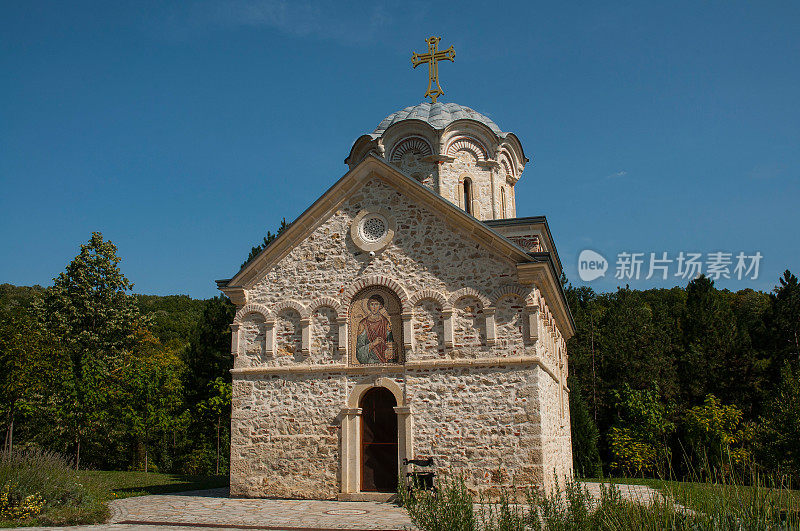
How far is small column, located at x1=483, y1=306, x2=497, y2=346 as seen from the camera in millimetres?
12758

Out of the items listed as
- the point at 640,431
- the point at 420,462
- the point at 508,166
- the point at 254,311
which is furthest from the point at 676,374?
the point at 254,311

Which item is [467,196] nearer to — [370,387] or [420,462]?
[370,387]

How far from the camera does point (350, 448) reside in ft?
43.5

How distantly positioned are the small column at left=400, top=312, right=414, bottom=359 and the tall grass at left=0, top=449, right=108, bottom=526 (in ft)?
20.1

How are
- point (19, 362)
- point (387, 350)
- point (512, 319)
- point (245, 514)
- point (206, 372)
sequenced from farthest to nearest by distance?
point (206, 372), point (19, 362), point (387, 350), point (512, 319), point (245, 514)

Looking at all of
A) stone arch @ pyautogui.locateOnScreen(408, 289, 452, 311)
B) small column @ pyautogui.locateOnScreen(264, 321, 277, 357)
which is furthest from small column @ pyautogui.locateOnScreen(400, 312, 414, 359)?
small column @ pyautogui.locateOnScreen(264, 321, 277, 357)

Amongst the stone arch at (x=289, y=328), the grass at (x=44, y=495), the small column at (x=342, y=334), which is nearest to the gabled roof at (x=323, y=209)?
the stone arch at (x=289, y=328)

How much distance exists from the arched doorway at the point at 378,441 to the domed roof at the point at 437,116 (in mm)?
8126

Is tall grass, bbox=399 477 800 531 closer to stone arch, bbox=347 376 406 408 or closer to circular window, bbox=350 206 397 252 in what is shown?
stone arch, bbox=347 376 406 408

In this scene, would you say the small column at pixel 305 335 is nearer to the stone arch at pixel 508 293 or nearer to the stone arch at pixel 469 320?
the stone arch at pixel 469 320

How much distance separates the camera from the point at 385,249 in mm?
14008

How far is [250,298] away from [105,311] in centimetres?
1523

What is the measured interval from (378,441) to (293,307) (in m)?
3.44

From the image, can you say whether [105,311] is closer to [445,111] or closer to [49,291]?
[49,291]
